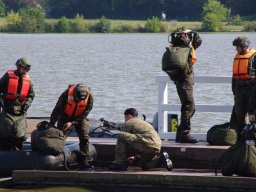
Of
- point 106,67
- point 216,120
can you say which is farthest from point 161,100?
point 106,67

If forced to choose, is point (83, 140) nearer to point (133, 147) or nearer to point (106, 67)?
point (133, 147)

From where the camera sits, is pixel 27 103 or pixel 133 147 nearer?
pixel 133 147

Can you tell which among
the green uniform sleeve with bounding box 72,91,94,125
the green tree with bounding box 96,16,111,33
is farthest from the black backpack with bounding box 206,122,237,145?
the green tree with bounding box 96,16,111,33

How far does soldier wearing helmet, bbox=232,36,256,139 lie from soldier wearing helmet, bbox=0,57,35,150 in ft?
10.4

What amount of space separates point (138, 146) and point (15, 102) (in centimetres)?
221

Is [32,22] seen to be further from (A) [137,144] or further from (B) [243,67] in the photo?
(A) [137,144]

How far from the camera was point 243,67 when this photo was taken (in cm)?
1377

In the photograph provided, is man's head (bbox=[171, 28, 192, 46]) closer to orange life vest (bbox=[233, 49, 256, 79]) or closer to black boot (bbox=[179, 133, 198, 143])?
orange life vest (bbox=[233, 49, 256, 79])

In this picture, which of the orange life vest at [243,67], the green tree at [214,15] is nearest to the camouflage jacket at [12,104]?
the orange life vest at [243,67]

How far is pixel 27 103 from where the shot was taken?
568 inches

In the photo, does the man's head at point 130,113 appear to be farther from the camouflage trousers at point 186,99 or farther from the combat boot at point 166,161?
the camouflage trousers at point 186,99

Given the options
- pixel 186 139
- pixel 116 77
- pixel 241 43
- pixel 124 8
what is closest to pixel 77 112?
pixel 186 139

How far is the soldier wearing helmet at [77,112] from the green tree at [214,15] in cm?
8706

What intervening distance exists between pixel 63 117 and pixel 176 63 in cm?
193
